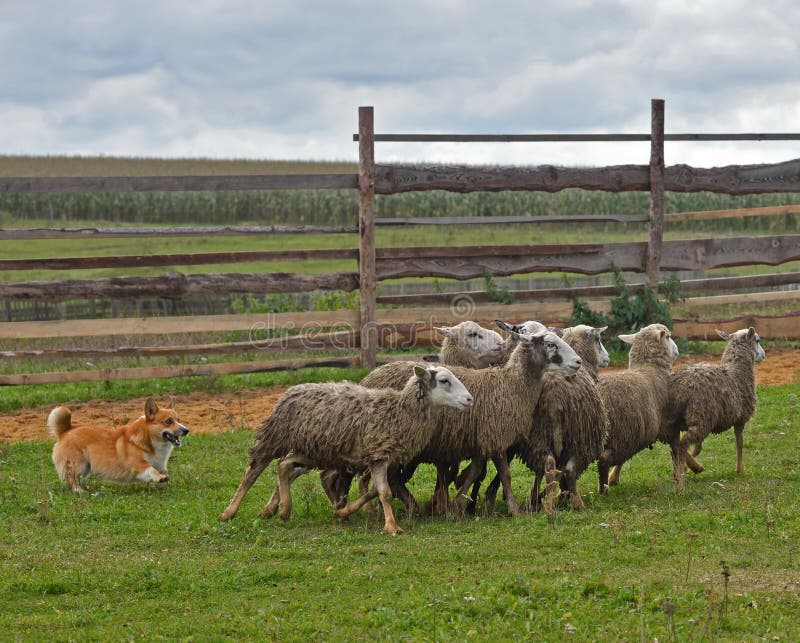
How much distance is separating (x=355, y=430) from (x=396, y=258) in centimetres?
773

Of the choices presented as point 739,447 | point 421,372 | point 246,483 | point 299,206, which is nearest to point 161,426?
point 246,483

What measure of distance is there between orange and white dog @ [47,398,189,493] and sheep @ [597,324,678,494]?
13.1ft

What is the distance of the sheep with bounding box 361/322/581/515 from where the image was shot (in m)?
9.30

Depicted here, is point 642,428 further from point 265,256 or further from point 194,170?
point 194,170

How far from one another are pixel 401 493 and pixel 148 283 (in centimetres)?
741

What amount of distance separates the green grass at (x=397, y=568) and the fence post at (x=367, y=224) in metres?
5.86

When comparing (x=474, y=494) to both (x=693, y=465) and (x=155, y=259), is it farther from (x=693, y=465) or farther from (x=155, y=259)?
(x=155, y=259)

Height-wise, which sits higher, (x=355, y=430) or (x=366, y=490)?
(x=355, y=430)

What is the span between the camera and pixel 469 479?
9445mm

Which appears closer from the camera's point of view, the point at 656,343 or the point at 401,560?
the point at 401,560

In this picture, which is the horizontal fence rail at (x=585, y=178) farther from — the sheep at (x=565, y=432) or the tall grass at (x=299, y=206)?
the tall grass at (x=299, y=206)

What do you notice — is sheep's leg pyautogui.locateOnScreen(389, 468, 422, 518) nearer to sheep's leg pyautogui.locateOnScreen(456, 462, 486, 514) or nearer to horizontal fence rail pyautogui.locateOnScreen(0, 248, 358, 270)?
sheep's leg pyautogui.locateOnScreen(456, 462, 486, 514)

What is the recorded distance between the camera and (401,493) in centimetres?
940

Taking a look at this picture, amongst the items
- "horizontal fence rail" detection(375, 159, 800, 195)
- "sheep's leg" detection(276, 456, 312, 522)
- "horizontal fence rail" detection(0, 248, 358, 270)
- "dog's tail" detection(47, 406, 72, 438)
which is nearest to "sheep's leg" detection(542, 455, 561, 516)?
"sheep's leg" detection(276, 456, 312, 522)
